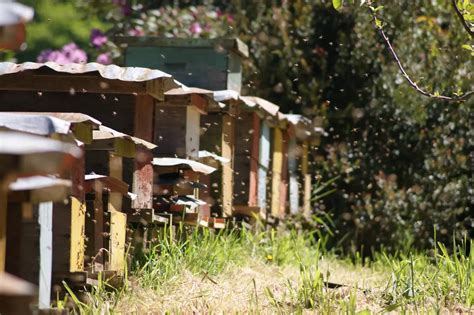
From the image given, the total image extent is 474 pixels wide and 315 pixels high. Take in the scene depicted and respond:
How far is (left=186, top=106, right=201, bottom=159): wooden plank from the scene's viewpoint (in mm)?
7809

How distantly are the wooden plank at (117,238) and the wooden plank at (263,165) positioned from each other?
155 inches

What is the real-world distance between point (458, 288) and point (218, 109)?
2992 millimetres

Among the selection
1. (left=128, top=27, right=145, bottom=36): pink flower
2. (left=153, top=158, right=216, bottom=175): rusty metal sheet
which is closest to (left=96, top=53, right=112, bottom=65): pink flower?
(left=128, top=27, right=145, bottom=36): pink flower

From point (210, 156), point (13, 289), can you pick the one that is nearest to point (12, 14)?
point (13, 289)

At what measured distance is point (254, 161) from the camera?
9797 millimetres

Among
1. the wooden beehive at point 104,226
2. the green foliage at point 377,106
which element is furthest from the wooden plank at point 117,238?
the green foliage at point 377,106

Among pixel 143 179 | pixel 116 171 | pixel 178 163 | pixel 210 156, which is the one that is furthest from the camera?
pixel 210 156

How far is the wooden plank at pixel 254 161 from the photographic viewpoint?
9.66 meters

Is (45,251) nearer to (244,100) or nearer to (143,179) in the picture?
(143,179)

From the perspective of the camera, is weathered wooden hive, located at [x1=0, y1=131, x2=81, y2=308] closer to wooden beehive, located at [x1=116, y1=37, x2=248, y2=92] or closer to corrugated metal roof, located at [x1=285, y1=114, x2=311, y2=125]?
wooden beehive, located at [x1=116, y1=37, x2=248, y2=92]

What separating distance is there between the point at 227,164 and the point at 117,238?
9.87ft

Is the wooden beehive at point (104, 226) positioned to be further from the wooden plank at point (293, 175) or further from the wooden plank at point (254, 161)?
the wooden plank at point (293, 175)

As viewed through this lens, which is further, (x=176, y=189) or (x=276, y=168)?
(x=276, y=168)

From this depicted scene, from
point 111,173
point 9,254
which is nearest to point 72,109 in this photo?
point 111,173
